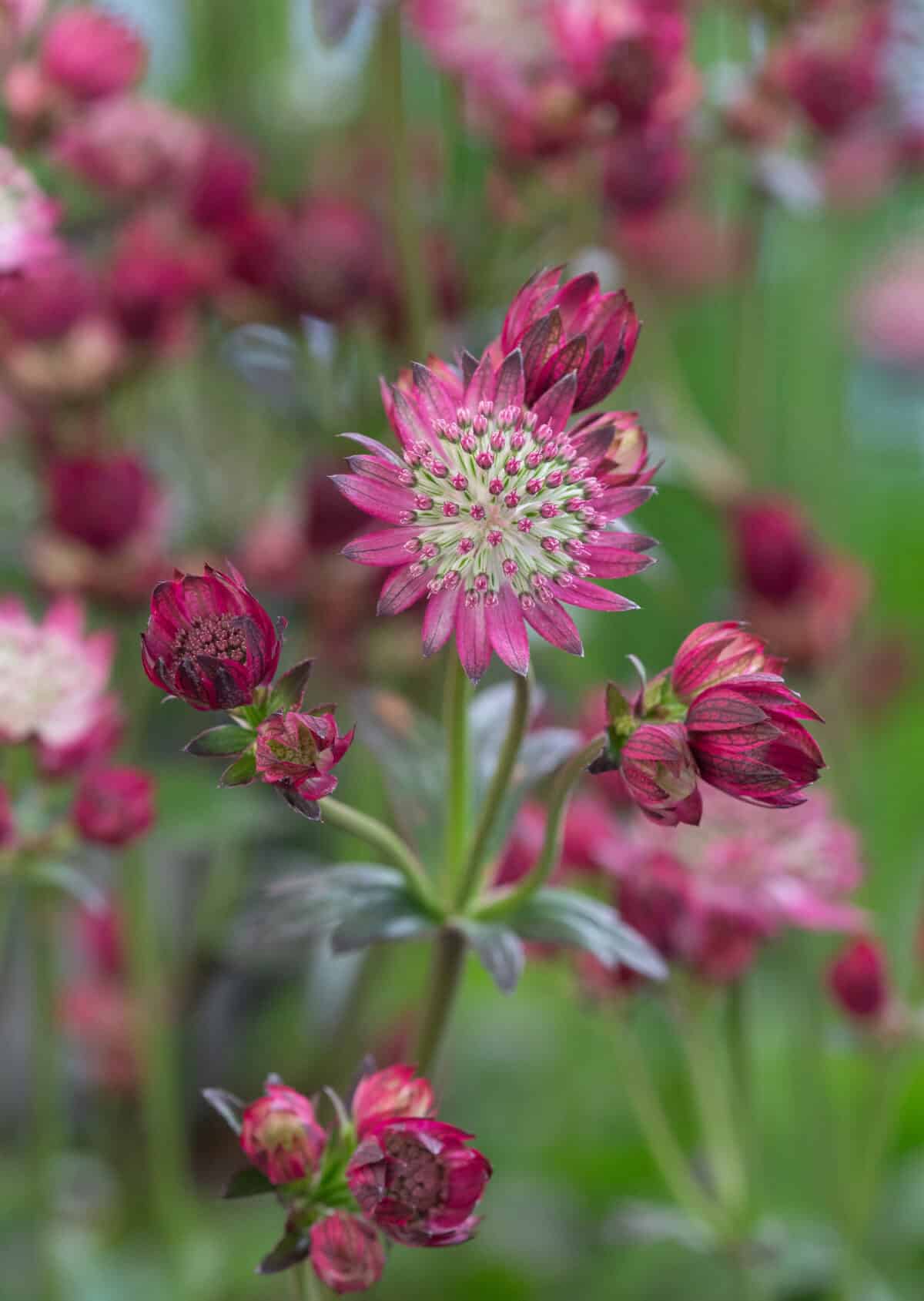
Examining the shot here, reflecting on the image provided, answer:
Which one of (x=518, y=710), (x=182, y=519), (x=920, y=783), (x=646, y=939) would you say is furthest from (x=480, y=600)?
(x=920, y=783)

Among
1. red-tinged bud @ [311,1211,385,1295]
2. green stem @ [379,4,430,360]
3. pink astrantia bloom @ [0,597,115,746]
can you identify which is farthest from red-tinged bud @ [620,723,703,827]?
green stem @ [379,4,430,360]

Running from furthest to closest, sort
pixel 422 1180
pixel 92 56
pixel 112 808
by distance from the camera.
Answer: pixel 92 56 → pixel 112 808 → pixel 422 1180

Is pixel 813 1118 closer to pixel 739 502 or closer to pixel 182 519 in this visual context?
pixel 739 502

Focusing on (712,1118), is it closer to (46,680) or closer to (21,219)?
(46,680)

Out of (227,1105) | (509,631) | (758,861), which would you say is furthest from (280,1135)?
(758,861)

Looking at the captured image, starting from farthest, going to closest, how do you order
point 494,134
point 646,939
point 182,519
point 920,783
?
1. point 920,783
2. point 182,519
3. point 494,134
4. point 646,939

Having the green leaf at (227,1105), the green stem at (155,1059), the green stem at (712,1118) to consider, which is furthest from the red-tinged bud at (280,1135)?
the green stem at (155,1059)
